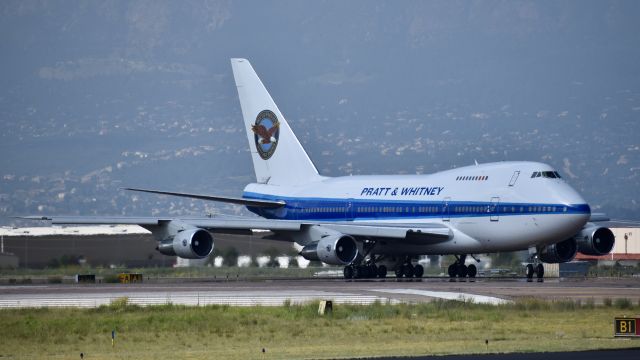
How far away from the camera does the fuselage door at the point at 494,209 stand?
180ft

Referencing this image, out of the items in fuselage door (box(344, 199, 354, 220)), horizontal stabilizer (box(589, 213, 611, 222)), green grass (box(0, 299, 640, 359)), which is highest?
fuselage door (box(344, 199, 354, 220))

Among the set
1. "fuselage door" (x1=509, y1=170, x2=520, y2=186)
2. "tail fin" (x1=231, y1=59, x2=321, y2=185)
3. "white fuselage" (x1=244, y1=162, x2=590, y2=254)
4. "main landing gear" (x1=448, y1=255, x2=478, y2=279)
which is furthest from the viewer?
"tail fin" (x1=231, y1=59, x2=321, y2=185)

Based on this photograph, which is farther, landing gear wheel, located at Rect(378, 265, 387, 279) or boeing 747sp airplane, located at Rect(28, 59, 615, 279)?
landing gear wheel, located at Rect(378, 265, 387, 279)

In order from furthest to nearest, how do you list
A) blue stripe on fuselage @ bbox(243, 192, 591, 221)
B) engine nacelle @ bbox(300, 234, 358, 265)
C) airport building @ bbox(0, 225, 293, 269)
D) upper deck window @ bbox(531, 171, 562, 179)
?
airport building @ bbox(0, 225, 293, 269)
engine nacelle @ bbox(300, 234, 358, 265)
upper deck window @ bbox(531, 171, 562, 179)
blue stripe on fuselage @ bbox(243, 192, 591, 221)

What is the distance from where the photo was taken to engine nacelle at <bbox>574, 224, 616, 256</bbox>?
56438mm

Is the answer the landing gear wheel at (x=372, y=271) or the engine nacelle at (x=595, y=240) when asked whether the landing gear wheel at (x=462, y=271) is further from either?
the engine nacelle at (x=595, y=240)

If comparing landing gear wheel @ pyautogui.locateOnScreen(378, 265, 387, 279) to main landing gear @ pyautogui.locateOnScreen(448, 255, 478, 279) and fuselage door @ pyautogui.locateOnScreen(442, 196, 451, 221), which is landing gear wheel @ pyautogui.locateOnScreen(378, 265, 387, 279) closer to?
main landing gear @ pyautogui.locateOnScreen(448, 255, 478, 279)

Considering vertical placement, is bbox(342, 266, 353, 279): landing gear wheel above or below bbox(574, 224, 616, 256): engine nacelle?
below

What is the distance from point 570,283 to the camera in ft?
169

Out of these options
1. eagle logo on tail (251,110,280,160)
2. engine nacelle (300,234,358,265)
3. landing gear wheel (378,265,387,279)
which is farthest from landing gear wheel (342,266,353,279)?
eagle logo on tail (251,110,280,160)

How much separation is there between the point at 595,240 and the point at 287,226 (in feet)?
42.3

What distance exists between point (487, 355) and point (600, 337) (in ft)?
15.2

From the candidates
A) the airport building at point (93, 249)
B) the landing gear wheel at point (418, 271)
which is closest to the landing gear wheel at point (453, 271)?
the landing gear wheel at point (418, 271)

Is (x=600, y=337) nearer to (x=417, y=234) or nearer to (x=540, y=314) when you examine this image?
(x=540, y=314)
